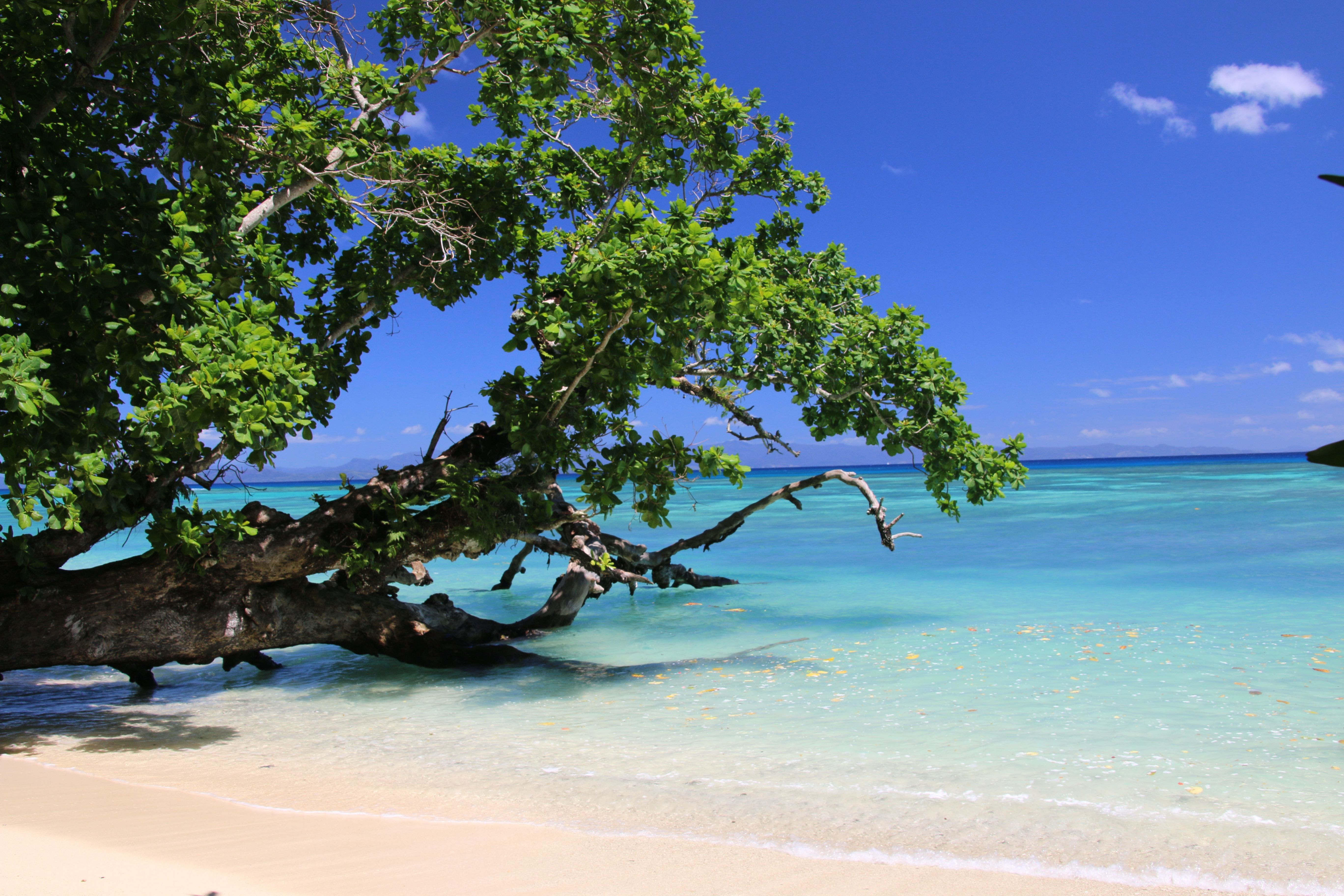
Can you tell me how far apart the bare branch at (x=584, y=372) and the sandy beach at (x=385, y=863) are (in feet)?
12.5

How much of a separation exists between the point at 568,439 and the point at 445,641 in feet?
10.2

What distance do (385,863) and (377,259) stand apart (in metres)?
7.10

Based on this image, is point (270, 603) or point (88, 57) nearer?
point (88, 57)

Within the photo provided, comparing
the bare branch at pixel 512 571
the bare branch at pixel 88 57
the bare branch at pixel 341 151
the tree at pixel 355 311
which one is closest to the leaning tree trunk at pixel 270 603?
the tree at pixel 355 311

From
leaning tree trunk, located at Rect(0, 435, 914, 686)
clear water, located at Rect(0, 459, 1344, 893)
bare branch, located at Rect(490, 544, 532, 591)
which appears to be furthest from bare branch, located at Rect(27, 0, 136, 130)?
bare branch, located at Rect(490, 544, 532, 591)

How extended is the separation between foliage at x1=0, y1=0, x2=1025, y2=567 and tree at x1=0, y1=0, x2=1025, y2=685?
0.11 ft

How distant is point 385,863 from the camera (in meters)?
3.76

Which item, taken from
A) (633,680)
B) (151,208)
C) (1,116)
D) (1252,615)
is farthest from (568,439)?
(1252,615)

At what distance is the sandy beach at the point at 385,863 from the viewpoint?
3.47m

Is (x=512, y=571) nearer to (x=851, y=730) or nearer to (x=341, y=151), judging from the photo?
(x=341, y=151)

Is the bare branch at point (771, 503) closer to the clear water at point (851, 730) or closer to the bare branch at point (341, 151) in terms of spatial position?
the clear water at point (851, 730)

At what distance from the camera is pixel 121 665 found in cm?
759

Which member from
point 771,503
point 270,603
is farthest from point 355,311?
point 771,503

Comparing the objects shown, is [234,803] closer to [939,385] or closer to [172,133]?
[172,133]
